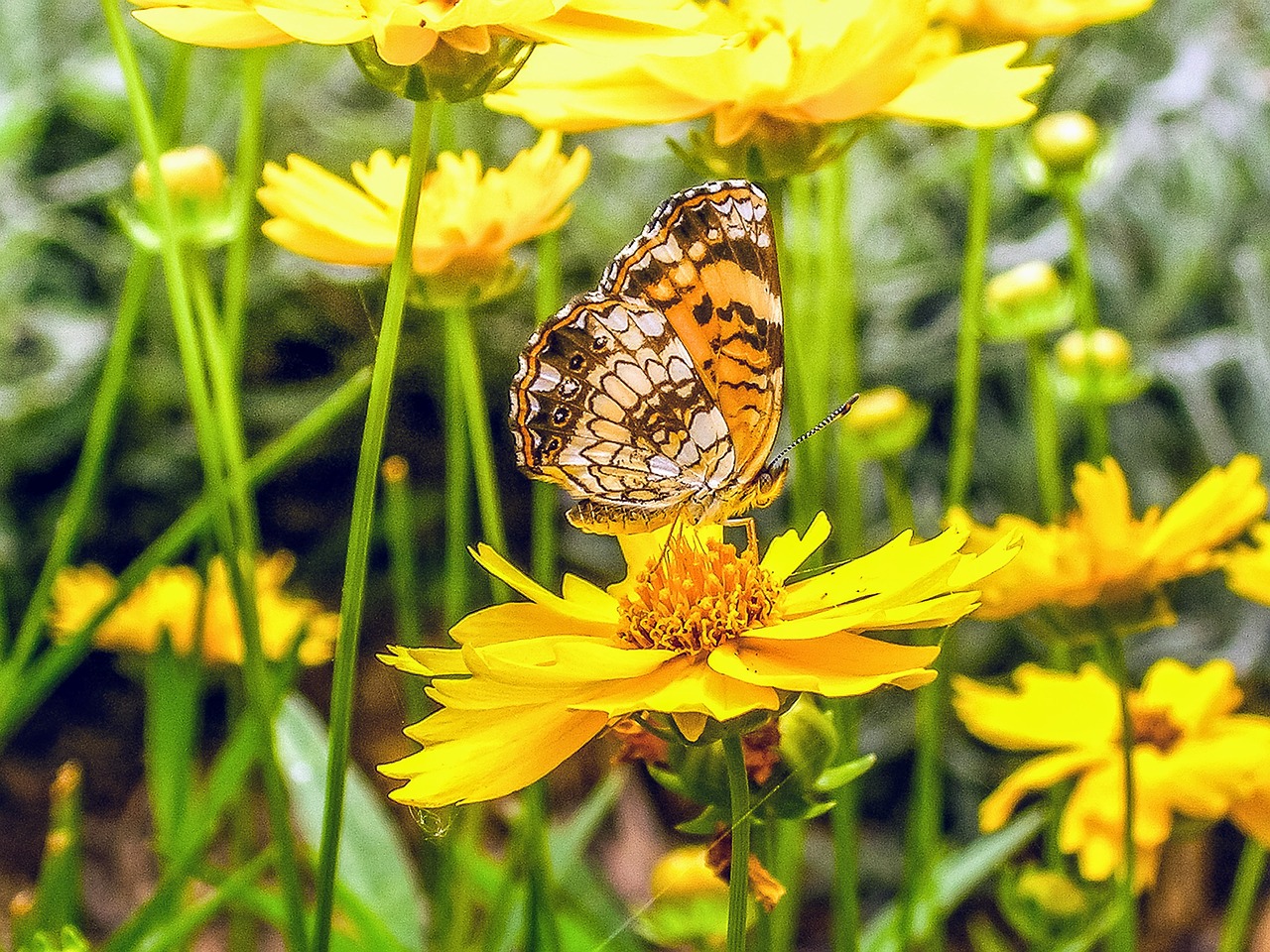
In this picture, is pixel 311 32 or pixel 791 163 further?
pixel 791 163

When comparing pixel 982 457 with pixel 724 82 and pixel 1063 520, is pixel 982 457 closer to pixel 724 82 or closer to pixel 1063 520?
pixel 1063 520

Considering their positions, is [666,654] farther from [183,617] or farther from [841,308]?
[183,617]

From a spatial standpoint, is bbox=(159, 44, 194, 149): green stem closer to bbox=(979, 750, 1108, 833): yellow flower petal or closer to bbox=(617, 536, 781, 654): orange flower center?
bbox=(617, 536, 781, 654): orange flower center

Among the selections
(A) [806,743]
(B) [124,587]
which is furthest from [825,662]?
(B) [124,587]

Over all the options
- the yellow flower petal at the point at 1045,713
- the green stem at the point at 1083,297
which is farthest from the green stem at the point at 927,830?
the green stem at the point at 1083,297

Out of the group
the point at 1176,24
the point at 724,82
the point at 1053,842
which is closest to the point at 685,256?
the point at 724,82

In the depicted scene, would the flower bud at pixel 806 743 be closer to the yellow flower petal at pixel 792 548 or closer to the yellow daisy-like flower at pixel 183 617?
the yellow flower petal at pixel 792 548

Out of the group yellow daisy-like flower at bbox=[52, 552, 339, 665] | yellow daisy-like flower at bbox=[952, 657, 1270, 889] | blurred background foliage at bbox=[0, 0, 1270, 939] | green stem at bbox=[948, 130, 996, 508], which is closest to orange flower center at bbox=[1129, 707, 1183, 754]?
yellow daisy-like flower at bbox=[952, 657, 1270, 889]
